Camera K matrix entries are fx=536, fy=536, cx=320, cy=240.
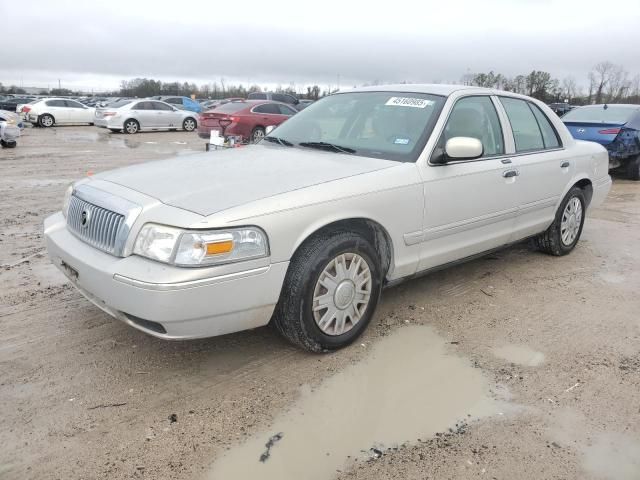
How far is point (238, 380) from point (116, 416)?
0.67 m

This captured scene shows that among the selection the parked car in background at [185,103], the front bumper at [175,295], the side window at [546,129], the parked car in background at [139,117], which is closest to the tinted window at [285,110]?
the parked car in background at [139,117]

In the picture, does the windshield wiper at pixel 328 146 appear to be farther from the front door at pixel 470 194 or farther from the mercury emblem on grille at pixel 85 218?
the mercury emblem on grille at pixel 85 218

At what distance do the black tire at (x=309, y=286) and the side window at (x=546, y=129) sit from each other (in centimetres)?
256

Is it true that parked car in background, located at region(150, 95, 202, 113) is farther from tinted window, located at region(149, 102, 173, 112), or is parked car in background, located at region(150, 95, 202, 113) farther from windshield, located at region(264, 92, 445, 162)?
windshield, located at region(264, 92, 445, 162)

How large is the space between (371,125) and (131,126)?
19.6 metres

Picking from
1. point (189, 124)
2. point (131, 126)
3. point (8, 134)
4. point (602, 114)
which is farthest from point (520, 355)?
point (189, 124)

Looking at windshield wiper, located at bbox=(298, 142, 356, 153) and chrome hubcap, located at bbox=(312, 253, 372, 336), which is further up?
windshield wiper, located at bbox=(298, 142, 356, 153)

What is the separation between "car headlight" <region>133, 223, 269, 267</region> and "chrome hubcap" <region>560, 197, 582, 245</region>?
368 centimetres

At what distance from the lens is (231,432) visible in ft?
8.54

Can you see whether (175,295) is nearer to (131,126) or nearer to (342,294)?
(342,294)

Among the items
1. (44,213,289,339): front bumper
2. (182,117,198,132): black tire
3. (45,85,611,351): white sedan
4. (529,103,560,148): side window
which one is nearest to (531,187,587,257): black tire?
(45,85,611,351): white sedan

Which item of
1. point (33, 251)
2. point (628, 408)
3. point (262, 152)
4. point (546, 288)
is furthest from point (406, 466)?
point (33, 251)

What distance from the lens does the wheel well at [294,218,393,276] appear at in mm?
3236

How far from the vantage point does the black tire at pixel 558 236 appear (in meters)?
5.20
